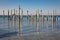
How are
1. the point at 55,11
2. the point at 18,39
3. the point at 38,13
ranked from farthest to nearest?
1. the point at 38,13
2. the point at 55,11
3. the point at 18,39

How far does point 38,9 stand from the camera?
51.1 metres

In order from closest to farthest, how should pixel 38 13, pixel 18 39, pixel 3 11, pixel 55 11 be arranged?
1. pixel 18 39
2. pixel 55 11
3. pixel 38 13
4. pixel 3 11

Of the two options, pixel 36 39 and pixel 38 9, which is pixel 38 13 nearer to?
pixel 38 9

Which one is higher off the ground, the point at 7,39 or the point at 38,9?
the point at 38,9

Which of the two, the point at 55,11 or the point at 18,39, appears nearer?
the point at 18,39

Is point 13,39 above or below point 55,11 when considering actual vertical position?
below

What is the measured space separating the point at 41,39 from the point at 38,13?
38529 mm

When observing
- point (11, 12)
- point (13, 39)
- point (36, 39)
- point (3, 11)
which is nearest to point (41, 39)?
point (36, 39)

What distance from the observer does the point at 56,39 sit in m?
12.7

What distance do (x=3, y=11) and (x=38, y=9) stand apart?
76.0 feet

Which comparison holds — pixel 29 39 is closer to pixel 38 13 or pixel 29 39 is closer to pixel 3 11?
pixel 38 13

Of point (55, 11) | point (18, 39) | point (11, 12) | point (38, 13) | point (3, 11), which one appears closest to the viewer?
point (18, 39)

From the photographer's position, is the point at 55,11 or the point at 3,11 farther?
the point at 3,11

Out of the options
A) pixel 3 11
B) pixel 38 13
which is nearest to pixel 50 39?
pixel 38 13
